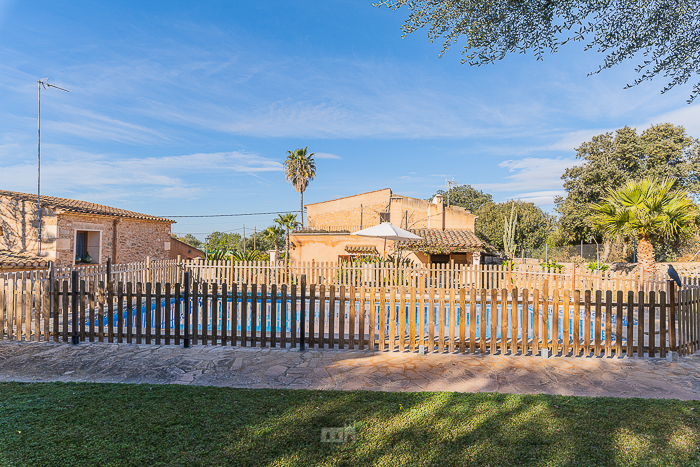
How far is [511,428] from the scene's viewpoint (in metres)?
3.44

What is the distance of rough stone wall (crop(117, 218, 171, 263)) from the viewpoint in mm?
20188

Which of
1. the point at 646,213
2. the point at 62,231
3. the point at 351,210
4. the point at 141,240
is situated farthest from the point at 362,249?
the point at 62,231

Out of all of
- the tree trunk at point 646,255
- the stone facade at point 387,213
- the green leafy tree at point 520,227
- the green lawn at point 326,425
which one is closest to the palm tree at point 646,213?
the tree trunk at point 646,255

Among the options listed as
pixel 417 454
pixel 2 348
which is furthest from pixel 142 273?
pixel 417 454

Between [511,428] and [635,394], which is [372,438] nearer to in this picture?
[511,428]

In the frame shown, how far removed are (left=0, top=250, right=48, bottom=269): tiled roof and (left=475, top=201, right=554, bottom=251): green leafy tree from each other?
117 ft

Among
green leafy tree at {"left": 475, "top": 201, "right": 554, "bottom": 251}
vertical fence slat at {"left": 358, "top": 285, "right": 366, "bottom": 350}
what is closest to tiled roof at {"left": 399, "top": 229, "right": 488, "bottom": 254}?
vertical fence slat at {"left": 358, "top": 285, "right": 366, "bottom": 350}

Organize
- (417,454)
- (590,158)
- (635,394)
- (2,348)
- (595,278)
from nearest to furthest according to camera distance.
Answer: (417,454)
(635,394)
(2,348)
(595,278)
(590,158)

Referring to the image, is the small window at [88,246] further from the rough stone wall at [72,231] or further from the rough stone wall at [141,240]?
the rough stone wall at [141,240]

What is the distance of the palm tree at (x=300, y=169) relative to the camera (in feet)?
123

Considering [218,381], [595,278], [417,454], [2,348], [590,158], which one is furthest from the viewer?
[590,158]

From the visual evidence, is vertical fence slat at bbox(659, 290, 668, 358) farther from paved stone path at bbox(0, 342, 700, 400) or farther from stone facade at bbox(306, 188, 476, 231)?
stone facade at bbox(306, 188, 476, 231)

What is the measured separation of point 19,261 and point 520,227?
40.9m

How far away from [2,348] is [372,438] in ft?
21.9
